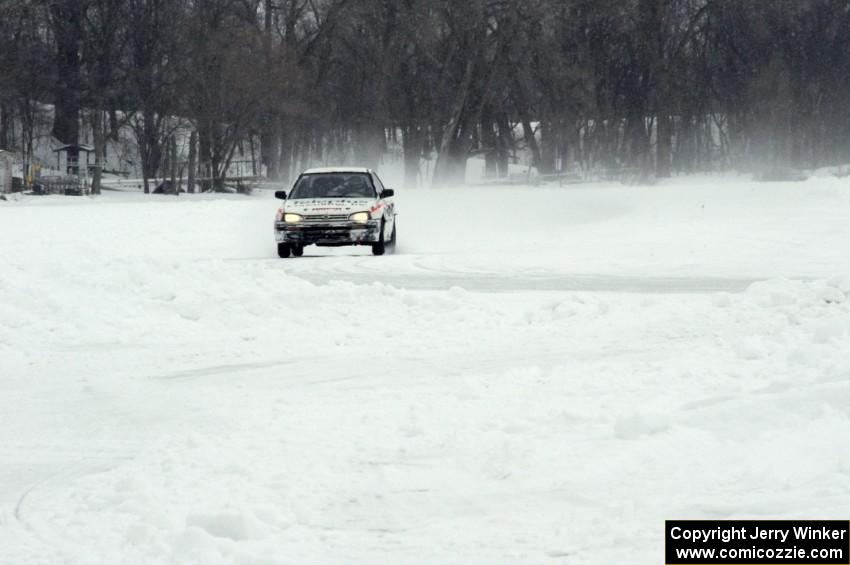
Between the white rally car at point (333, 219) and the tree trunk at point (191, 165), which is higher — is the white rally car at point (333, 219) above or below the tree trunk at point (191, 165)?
below

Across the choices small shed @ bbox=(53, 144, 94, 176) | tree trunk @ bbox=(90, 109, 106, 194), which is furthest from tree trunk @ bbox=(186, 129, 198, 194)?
small shed @ bbox=(53, 144, 94, 176)

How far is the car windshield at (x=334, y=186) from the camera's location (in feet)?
77.7

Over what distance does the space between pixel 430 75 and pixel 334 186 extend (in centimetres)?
4787

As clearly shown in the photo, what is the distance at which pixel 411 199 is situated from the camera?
167 ft

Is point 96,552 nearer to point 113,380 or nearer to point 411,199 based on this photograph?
point 113,380

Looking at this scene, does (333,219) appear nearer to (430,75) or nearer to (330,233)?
(330,233)

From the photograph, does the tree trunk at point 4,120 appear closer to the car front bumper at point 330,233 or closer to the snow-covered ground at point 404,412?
the car front bumper at point 330,233

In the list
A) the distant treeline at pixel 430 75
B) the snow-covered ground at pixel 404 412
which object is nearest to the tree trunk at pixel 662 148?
the distant treeline at pixel 430 75

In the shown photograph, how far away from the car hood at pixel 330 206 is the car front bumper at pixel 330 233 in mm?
227

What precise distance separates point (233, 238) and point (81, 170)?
1638 inches

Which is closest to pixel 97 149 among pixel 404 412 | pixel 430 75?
pixel 430 75

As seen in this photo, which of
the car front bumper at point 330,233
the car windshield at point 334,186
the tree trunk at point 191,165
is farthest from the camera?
the tree trunk at point 191,165

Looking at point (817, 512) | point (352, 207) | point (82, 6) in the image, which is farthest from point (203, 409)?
point (82, 6)

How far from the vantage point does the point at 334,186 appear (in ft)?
78.4
